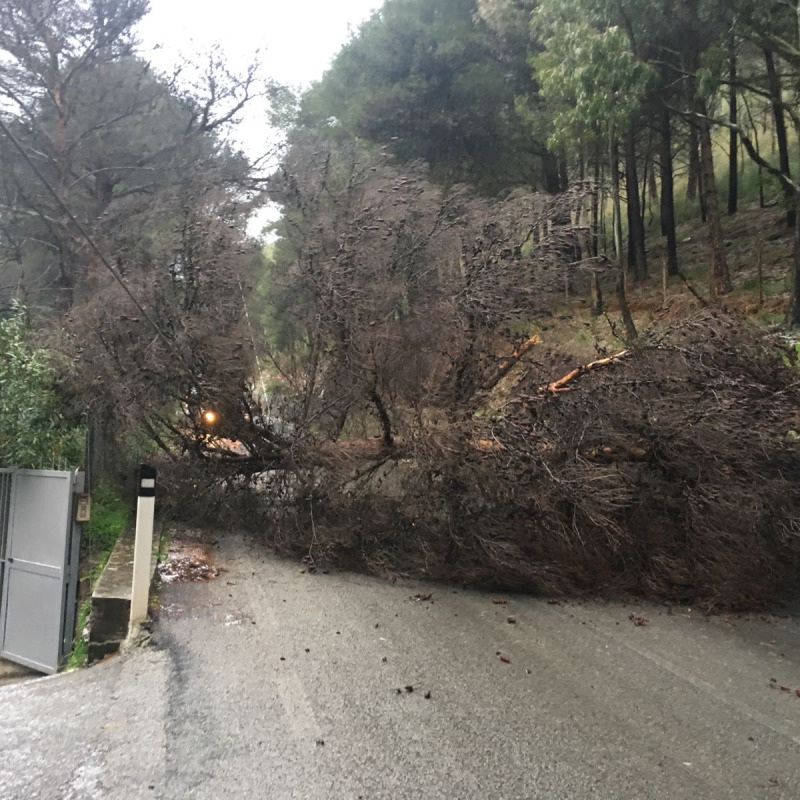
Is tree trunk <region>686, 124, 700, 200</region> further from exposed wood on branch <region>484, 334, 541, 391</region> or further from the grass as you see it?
the grass

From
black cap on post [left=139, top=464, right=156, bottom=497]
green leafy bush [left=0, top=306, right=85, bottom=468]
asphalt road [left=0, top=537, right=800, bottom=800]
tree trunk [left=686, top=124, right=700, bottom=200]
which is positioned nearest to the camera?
asphalt road [left=0, top=537, right=800, bottom=800]

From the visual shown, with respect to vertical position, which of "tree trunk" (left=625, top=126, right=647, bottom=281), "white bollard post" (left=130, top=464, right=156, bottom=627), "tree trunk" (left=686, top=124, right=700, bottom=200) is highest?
"tree trunk" (left=686, top=124, right=700, bottom=200)

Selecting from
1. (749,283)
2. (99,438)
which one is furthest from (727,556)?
(749,283)

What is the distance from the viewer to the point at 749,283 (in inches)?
593

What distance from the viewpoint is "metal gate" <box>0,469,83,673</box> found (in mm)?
7695

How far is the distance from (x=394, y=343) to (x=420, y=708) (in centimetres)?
469

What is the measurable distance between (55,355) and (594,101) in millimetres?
8744

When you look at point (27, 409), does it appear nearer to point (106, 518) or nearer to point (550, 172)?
point (106, 518)

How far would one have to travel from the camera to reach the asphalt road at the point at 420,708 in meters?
3.44

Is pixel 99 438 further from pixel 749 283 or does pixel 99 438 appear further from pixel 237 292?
pixel 749 283

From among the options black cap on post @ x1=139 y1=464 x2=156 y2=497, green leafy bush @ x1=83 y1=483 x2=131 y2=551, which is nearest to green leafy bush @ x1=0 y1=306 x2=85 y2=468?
green leafy bush @ x1=83 y1=483 x2=131 y2=551

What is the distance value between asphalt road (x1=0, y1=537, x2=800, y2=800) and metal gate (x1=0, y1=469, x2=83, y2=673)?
2.17 m

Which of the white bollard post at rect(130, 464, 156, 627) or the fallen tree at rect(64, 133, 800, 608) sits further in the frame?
the fallen tree at rect(64, 133, 800, 608)

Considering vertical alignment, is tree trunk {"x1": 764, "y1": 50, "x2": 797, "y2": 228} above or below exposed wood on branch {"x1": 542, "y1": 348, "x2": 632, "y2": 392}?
above
